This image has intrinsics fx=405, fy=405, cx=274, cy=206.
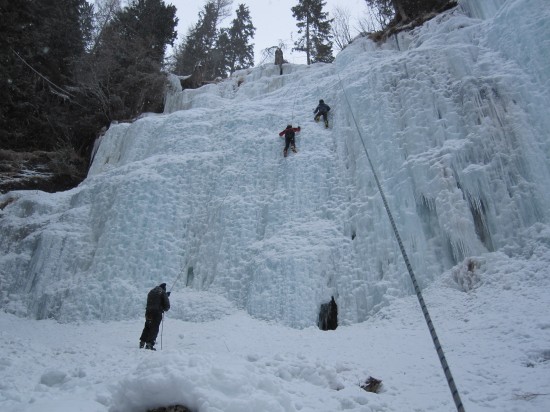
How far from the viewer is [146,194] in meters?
12.6

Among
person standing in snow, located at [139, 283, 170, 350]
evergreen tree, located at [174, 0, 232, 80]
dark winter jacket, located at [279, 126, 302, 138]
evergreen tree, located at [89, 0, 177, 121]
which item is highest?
evergreen tree, located at [174, 0, 232, 80]

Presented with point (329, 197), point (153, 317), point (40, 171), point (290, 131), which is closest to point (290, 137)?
point (290, 131)

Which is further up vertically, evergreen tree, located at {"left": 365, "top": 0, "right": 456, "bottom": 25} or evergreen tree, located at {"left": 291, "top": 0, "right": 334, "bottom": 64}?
evergreen tree, located at {"left": 291, "top": 0, "right": 334, "bottom": 64}

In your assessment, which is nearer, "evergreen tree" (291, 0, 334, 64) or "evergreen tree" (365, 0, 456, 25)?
"evergreen tree" (365, 0, 456, 25)

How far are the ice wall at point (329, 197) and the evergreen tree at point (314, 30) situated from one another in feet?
42.9

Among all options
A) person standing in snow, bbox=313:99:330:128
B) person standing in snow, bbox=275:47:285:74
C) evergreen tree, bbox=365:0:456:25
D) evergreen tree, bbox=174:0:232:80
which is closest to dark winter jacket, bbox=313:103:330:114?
person standing in snow, bbox=313:99:330:128

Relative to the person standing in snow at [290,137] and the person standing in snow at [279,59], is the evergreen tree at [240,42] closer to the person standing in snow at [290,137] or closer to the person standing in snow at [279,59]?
the person standing in snow at [279,59]

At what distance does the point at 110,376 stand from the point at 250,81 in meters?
17.7

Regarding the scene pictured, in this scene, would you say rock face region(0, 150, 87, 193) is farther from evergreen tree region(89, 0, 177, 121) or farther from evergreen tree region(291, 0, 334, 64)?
evergreen tree region(291, 0, 334, 64)

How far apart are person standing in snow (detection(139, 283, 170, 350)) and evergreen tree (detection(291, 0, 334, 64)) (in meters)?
23.0

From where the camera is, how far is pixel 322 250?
10.1m

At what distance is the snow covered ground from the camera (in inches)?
202

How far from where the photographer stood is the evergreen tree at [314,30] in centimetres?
2788

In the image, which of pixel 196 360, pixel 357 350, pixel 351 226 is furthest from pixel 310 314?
pixel 196 360
